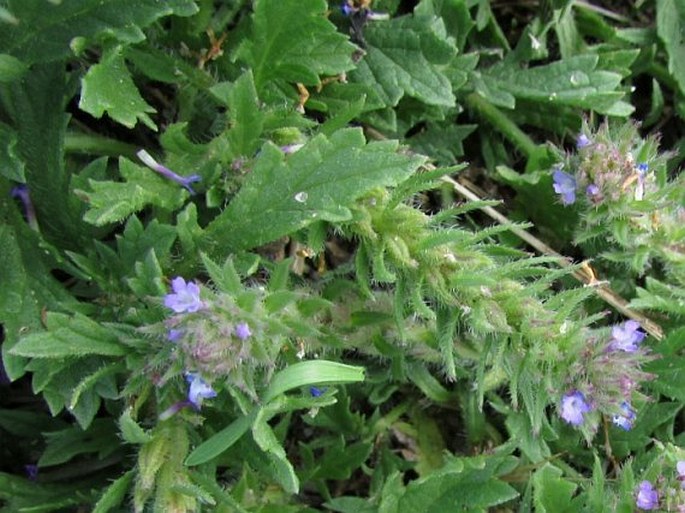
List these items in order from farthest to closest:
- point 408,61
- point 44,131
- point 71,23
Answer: point 408,61
point 44,131
point 71,23

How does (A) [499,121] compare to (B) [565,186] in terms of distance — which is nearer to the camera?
(B) [565,186]

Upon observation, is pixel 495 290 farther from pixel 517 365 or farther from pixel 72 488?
pixel 72 488

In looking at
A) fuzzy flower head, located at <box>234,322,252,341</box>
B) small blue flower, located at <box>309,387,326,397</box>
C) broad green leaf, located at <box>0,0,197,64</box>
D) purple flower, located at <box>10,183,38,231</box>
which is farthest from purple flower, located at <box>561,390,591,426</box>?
purple flower, located at <box>10,183,38,231</box>

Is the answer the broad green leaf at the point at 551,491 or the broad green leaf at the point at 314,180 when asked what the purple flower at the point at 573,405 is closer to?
the broad green leaf at the point at 551,491

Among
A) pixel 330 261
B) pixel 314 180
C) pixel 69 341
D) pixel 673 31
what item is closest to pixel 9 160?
pixel 69 341

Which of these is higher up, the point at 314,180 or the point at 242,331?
the point at 314,180

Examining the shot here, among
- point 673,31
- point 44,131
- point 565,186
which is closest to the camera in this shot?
point 44,131

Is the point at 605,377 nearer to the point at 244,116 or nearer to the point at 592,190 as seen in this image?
the point at 592,190

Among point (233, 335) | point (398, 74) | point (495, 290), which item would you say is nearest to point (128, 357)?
point (233, 335)

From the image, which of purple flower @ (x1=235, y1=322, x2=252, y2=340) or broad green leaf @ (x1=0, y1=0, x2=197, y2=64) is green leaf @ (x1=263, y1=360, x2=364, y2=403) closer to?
purple flower @ (x1=235, y1=322, x2=252, y2=340)
